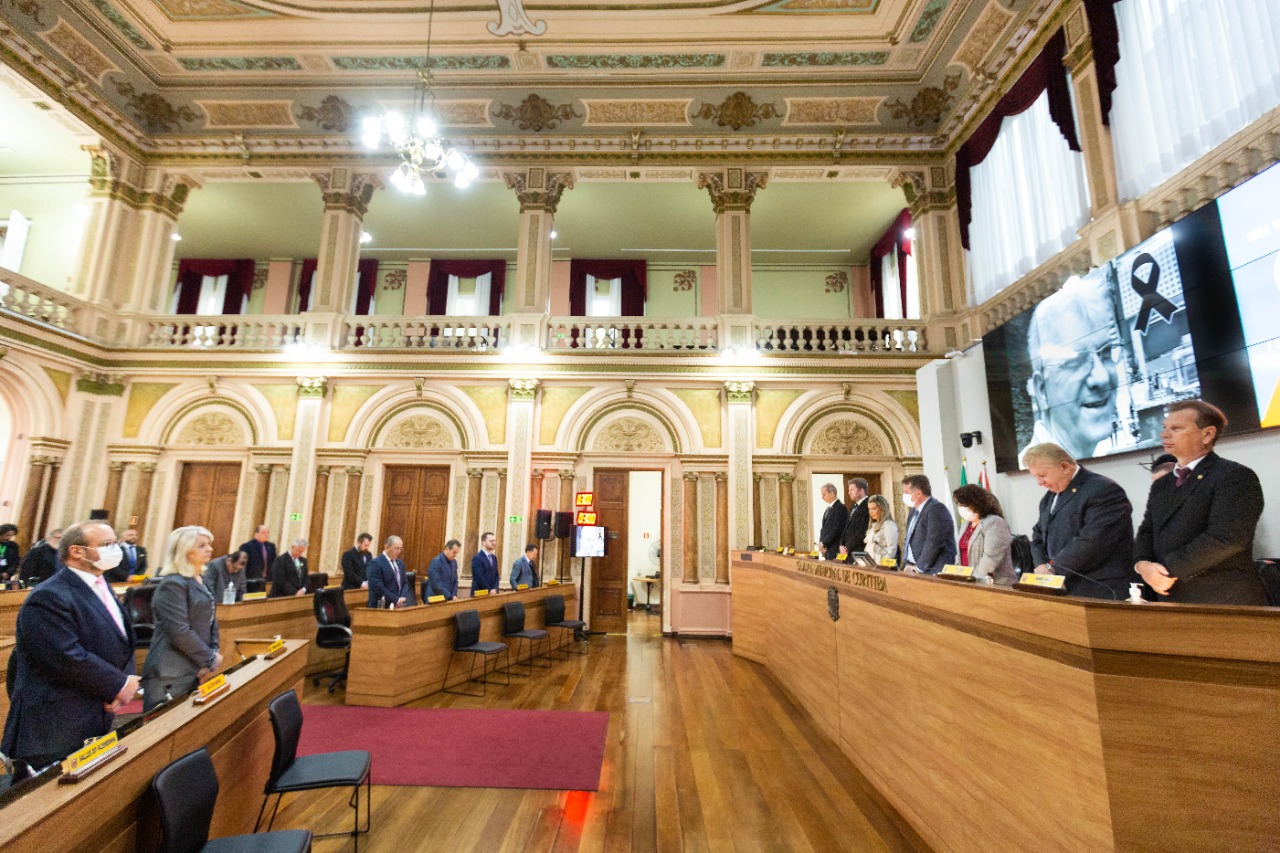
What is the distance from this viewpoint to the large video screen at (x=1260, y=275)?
3.80 m

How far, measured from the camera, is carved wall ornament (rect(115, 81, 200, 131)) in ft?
29.9

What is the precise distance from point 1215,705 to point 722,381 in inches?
296

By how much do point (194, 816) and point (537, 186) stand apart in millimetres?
9238

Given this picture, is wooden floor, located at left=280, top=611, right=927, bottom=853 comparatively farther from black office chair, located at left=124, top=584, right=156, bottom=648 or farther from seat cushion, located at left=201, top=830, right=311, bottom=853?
black office chair, located at left=124, top=584, right=156, bottom=648

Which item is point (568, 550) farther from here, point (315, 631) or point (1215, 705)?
point (1215, 705)

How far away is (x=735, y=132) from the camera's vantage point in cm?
941

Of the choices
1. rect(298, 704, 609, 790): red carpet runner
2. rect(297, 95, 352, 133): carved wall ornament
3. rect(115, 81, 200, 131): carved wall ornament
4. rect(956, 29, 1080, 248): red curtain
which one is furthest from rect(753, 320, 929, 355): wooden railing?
rect(115, 81, 200, 131): carved wall ornament

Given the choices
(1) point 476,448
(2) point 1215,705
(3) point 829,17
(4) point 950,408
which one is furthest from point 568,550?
(3) point 829,17

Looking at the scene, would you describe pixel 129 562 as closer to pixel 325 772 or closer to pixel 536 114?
pixel 325 772

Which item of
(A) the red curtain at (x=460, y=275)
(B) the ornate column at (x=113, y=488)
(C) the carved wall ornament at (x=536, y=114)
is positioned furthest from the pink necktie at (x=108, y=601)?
(A) the red curtain at (x=460, y=275)

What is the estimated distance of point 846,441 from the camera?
8.95m

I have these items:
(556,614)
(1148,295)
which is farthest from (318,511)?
(1148,295)

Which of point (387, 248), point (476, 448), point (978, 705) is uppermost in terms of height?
point (387, 248)

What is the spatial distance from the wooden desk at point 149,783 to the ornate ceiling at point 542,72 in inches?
340
